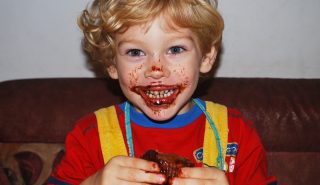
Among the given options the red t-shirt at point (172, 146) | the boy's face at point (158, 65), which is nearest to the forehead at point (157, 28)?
the boy's face at point (158, 65)

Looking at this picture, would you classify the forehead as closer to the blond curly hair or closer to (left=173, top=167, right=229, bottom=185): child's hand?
the blond curly hair

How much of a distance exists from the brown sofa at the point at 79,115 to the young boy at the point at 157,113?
18 cm

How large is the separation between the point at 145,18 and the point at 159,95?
21cm

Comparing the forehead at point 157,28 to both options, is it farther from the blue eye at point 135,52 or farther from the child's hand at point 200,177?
the child's hand at point 200,177

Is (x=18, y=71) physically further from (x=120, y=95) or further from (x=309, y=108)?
(x=309, y=108)

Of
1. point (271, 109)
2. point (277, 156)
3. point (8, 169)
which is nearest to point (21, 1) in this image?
point (8, 169)

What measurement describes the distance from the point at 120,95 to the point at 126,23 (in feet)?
1.48

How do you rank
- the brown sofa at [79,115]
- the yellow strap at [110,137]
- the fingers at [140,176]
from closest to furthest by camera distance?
the fingers at [140,176], the yellow strap at [110,137], the brown sofa at [79,115]

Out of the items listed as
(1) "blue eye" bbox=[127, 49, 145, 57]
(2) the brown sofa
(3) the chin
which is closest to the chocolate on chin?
(3) the chin

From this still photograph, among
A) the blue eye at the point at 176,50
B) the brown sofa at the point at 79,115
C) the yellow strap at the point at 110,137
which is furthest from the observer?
the brown sofa at the point at 79,115

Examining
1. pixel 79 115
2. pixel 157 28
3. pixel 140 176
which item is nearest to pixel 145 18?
pixel 157 28

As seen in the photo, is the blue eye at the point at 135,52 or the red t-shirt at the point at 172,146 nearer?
the blue eye at the point at 135,52

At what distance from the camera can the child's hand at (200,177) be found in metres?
0.98

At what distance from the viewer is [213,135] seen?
1.22 m
